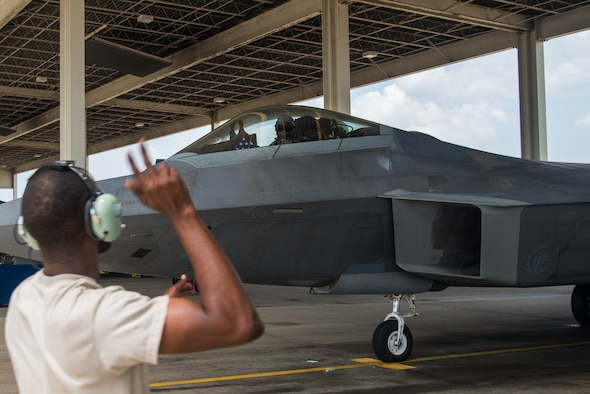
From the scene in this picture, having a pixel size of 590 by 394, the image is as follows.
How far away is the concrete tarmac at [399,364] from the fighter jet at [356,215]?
818 millimetres

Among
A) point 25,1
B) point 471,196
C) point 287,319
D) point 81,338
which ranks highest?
point 25,1

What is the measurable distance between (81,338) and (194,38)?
20924 millimetres

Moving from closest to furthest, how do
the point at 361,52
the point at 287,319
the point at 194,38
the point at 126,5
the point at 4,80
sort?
the point at 287,319 < the point at 126,5 < the point at 194,38 < the point at 361,52 < the point at 4,80

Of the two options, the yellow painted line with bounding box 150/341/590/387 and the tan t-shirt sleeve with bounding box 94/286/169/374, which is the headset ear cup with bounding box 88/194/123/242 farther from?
the yellow painted line with bounding box 150/341/590/387

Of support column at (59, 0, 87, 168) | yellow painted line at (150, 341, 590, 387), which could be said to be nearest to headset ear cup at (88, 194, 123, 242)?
yellow painted line at (150, 341, 590, 387)

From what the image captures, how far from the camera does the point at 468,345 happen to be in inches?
347

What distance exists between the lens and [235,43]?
1984 cm

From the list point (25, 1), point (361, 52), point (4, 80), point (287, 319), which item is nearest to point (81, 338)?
point (287, 319)

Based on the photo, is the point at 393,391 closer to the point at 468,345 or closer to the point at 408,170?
the point at 408,170

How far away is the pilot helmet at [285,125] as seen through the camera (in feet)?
21.6

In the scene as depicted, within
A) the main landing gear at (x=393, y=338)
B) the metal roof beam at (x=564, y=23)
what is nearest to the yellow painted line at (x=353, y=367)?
the main landing gear at (x=393, y=338)

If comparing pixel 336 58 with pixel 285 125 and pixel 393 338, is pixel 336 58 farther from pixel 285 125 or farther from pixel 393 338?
pixel 393 338

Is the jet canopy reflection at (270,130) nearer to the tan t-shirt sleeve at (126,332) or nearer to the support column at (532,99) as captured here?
the tan t-shirt sleeve at (126,332)

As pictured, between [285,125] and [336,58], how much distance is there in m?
9.22
